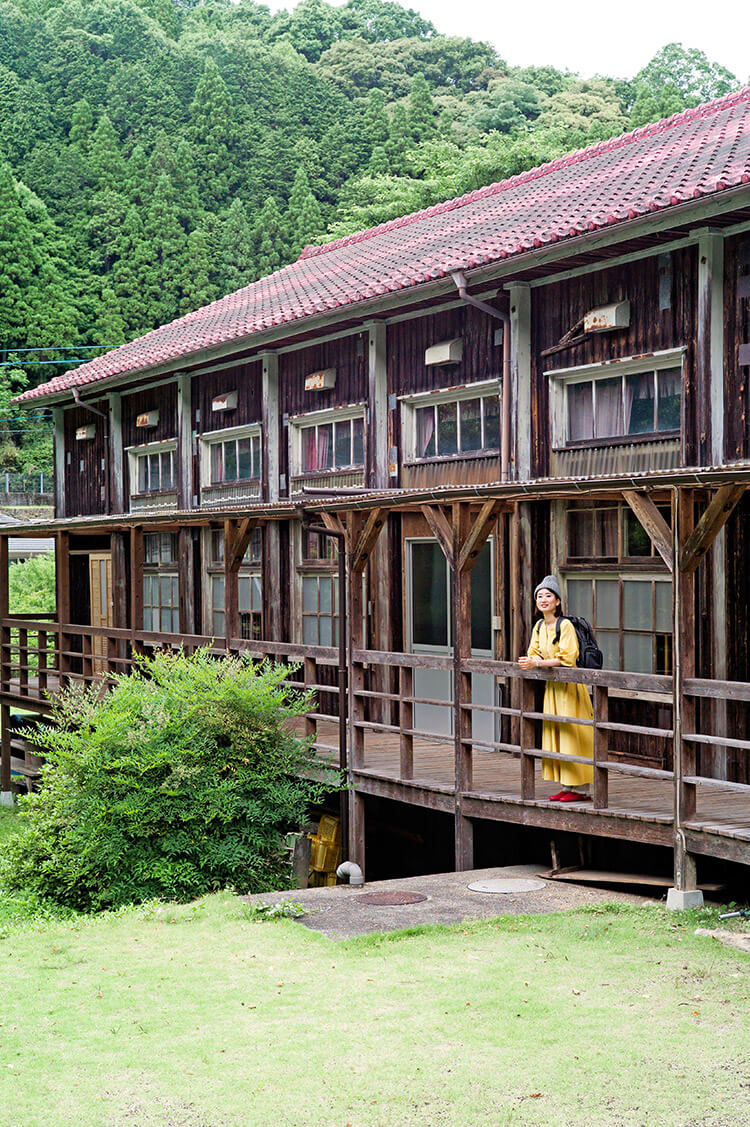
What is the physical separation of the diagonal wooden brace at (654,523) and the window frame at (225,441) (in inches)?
318

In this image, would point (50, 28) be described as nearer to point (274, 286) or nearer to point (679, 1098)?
point (274, 286)

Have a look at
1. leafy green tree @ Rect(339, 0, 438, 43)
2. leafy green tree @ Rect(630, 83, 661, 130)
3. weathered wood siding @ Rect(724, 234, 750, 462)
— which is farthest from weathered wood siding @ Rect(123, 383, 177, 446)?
leafy green tree @ Rect(339, 0, 438, 43)

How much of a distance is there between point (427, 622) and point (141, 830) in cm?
425

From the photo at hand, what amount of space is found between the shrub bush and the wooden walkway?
76cm

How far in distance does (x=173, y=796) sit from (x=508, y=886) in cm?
280

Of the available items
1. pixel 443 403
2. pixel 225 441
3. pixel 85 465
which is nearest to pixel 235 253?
pixel 85 465

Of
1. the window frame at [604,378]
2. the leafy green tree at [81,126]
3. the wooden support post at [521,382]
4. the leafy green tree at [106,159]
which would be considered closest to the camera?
the window frame at [604,378]

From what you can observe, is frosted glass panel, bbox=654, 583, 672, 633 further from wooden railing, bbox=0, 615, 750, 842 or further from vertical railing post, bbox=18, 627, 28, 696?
vertical railing post, bbox=18, 627, 28, 696

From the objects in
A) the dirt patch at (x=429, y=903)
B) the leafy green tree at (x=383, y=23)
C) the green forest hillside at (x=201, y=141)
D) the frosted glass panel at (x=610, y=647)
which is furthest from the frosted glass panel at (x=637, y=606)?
the leafy green tree at (x=383, y=23)

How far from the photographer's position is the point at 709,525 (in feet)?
23.3

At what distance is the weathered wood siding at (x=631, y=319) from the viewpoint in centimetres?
926

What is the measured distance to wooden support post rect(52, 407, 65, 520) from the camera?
20969 mm

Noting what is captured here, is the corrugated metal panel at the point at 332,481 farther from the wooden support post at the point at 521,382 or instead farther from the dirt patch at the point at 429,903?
the dirt patch at the point at 429,903

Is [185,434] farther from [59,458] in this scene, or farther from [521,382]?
[521,382]
